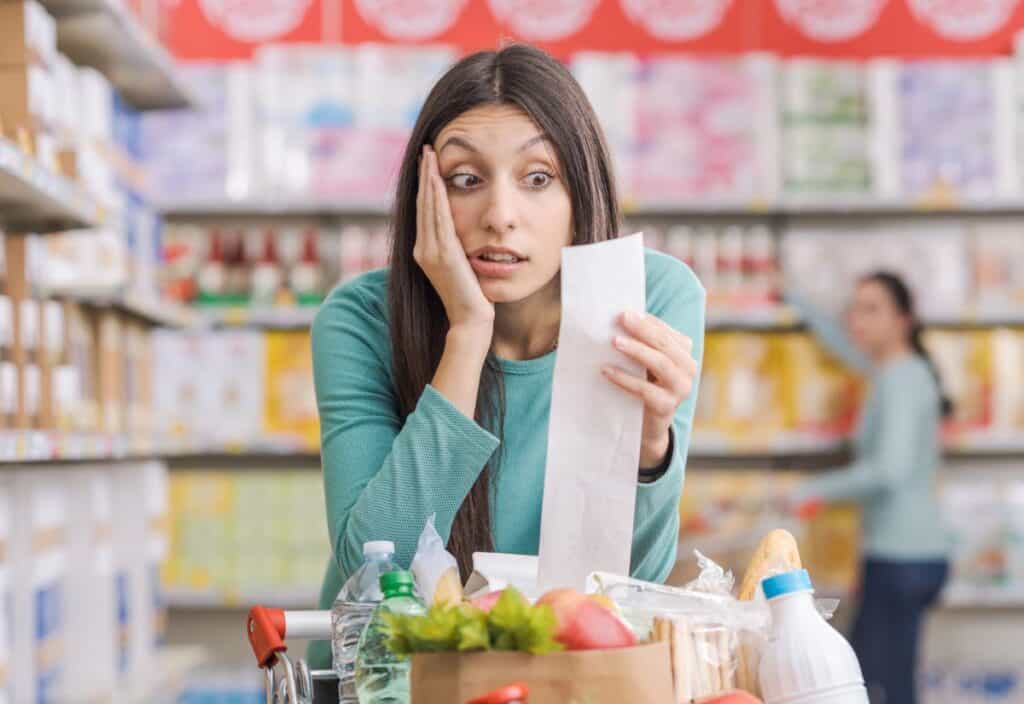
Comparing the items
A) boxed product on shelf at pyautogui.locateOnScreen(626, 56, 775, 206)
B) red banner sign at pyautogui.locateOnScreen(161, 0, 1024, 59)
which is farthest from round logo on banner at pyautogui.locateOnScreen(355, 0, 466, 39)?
boxed product on shelf at pyautogui.locateOnScreen(626, 56, 775, 206)

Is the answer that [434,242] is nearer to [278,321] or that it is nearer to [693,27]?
[278,321]

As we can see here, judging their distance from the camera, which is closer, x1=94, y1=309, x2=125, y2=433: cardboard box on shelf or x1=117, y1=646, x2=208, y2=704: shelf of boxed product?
x1=94, y1=309, x2=125, y2=433: cardboard box on shelf

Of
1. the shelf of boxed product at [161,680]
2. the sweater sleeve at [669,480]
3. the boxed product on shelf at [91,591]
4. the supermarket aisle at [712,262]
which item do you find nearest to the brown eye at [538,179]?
the sweater sleeve at [669,480]

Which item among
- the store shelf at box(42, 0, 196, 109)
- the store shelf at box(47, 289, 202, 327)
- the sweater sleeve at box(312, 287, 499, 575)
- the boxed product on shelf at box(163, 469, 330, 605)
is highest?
the store shelf at box(42, 0, 196, 109)

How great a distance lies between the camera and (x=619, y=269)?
1.42m

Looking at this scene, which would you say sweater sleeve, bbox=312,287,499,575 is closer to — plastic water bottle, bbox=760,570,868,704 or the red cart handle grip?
the red cart handle grip

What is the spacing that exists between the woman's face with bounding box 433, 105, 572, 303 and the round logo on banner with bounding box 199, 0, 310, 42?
4.21 m

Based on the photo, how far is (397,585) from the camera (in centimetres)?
117

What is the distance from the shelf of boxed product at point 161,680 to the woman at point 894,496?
214 centimetres

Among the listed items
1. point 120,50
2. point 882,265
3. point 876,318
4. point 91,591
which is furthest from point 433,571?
point 882,265

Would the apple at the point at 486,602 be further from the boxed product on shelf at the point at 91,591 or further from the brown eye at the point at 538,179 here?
the boxed product on shelf at the point at 91,591

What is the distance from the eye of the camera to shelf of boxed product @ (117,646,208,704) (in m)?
3.52

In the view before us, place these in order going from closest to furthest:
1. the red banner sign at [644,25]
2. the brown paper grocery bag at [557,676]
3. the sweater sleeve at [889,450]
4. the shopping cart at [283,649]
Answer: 1. the brown paper grocery bag at [557,676]
2. the shopping cart at [283,649]
3. the sweater sleeve at [889,450]
4. the red banner sign at [644,25]

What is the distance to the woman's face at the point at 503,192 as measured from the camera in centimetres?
164
